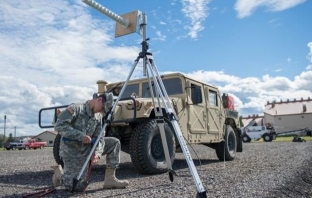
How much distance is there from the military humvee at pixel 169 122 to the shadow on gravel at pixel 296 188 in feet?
6.85

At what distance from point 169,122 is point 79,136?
1320 mm

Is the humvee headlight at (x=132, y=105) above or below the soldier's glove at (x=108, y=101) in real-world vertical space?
above

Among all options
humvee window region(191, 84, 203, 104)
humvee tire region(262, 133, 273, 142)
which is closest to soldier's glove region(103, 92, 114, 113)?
humvee window region(191, 84, 203, 104)

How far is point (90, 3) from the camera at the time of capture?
11.5ft

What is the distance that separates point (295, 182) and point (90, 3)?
3662mm

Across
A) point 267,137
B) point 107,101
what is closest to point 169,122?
point 107,101

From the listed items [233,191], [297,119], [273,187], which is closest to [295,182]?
[273,187]

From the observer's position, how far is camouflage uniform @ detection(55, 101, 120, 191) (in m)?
3.99

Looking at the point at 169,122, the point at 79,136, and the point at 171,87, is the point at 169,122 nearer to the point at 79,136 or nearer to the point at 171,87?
the point at 79,136

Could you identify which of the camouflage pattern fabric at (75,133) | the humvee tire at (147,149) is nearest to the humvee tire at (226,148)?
the humvee tire at (147,149)

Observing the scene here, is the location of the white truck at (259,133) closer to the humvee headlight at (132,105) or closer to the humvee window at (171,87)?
the humvee window at (171,87)

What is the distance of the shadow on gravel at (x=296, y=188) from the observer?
387cm

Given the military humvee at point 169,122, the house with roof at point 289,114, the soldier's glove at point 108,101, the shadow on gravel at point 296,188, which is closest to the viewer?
the shadow on gravel at point 296,188

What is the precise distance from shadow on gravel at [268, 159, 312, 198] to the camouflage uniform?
7.33 ft
